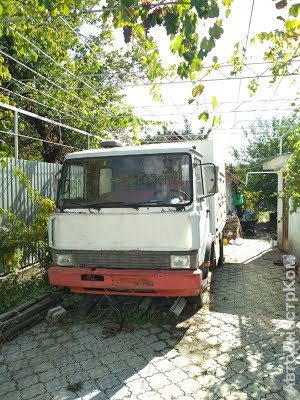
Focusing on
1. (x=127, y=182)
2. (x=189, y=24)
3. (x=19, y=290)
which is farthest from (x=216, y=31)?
(x=19, y=290)

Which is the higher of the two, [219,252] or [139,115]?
[139,115]

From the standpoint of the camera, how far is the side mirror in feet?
16.6

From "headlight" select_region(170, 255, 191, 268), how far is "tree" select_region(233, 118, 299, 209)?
47.4 ft

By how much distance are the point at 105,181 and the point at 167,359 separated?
95.2 inches

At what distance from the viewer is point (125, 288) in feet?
14.4

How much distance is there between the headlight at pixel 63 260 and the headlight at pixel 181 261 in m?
1.43

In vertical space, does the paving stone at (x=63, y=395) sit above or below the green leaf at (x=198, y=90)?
below

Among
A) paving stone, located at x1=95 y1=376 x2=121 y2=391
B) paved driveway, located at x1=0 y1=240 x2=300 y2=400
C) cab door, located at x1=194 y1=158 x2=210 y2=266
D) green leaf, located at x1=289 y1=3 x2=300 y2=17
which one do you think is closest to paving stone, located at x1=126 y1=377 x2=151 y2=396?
paved driveway, located at x1=0 y1=240 x2=300 y2=400

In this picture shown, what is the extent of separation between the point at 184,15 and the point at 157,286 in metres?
3.00

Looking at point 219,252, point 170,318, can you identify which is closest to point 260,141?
point 219,252

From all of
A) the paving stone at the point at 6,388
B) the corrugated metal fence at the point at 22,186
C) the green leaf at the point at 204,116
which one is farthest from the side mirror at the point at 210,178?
the paving stone at the point at 6,388

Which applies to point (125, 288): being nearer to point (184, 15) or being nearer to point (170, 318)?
point (170, 318)

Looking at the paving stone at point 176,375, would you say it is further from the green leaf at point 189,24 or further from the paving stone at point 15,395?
the green leaf at point 189,24

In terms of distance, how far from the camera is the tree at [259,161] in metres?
22.2
